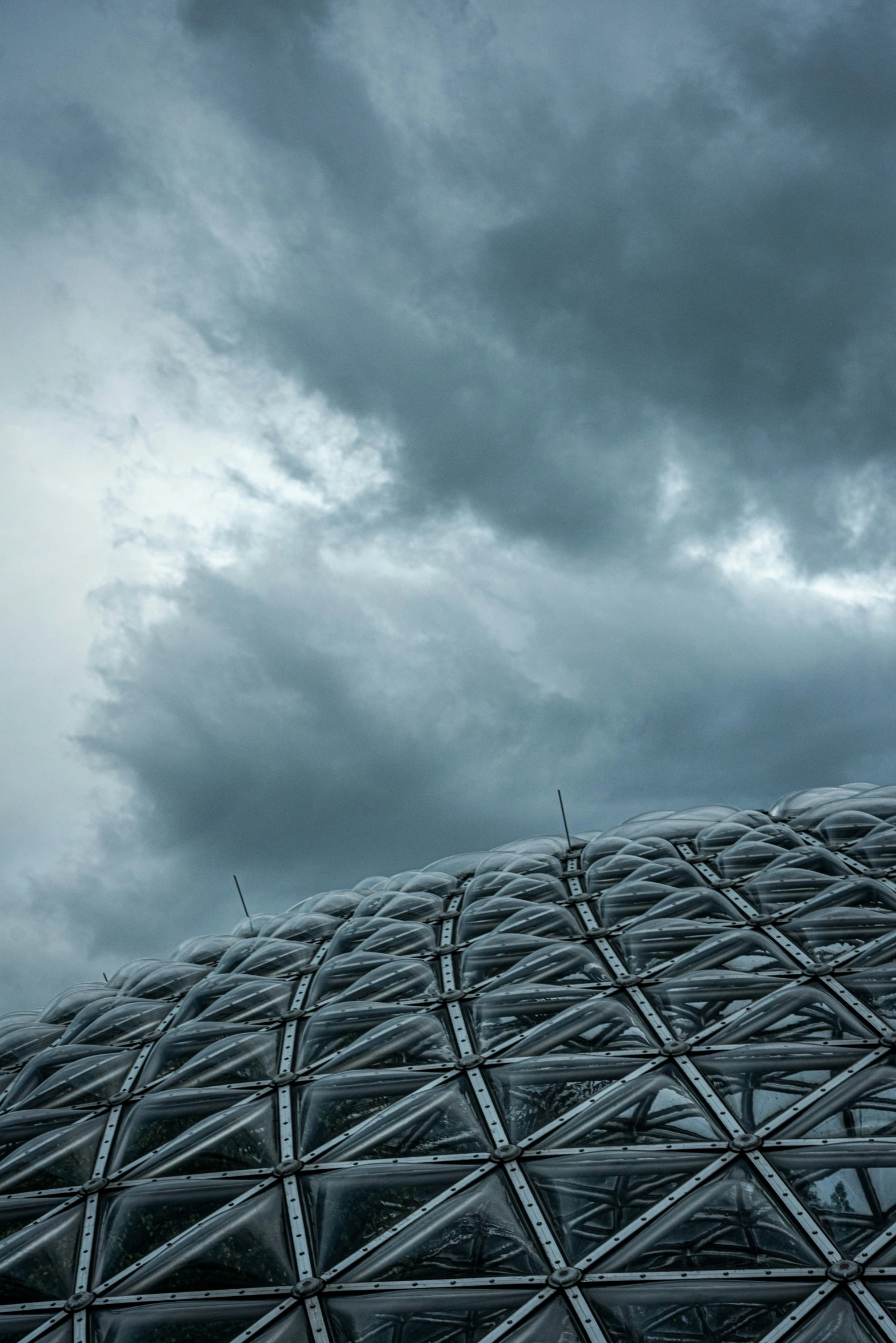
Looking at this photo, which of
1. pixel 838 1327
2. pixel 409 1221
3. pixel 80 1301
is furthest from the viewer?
pixel 80 1301

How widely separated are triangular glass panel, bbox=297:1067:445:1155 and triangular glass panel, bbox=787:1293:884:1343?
704 centimetres

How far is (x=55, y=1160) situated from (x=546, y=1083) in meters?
8.82

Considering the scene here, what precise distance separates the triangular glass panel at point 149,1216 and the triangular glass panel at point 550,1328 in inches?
203

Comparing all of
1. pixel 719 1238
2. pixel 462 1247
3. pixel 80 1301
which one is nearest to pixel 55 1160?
pixel 80 1301

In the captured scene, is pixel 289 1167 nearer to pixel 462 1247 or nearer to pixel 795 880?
pixel 462 1247

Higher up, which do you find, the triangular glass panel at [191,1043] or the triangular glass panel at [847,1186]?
the triangular glass panel at [191,1043]

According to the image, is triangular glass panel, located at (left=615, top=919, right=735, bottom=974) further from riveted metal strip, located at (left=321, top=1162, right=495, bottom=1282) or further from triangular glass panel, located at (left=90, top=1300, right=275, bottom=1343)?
triangular glass panel, located at (left=90, top=1300, right=275, bottom=1343)

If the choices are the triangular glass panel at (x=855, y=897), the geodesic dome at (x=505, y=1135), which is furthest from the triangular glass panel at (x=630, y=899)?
the triangular glass panel at (x=855, y=897)

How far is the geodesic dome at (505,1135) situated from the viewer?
36.5ft

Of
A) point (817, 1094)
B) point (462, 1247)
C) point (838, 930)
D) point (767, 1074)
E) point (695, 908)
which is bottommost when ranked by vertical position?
point (462, 1247)

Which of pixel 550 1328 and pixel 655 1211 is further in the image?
pixel 655 1211

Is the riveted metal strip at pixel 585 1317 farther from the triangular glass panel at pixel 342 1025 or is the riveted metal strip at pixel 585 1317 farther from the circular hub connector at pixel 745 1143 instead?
the triangular glass panel at pixel 342 1025

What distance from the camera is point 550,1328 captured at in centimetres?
1051

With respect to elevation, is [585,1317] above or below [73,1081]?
below
